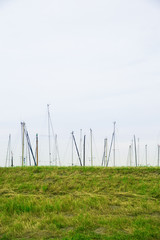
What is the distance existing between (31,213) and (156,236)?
17.2 feet

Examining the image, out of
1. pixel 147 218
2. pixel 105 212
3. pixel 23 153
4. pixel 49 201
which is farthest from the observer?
pixel 23 153

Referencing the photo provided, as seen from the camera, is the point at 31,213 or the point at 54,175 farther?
the point at 54,175

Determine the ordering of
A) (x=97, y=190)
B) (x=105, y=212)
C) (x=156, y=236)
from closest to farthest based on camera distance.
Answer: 1. (x=156, y=236)
2. (x=105, y=212)
3. (x=97, y=190)

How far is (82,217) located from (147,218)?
90.1 inches

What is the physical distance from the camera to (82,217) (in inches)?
393

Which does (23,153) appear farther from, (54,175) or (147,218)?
(147,218)

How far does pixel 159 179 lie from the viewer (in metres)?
16.4

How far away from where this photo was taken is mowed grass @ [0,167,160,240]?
884 centimetres

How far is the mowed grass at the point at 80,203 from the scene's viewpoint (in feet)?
29.0

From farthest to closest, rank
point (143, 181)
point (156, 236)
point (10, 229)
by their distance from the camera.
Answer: point (143, 181), point (10, 229), point (156, 236)

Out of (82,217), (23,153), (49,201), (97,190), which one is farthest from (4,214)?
(23,153)

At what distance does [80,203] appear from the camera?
12.1 meters

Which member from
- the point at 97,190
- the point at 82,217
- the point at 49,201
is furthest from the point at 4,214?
the point at 97,190

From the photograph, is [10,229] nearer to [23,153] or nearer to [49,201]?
[49,201]
